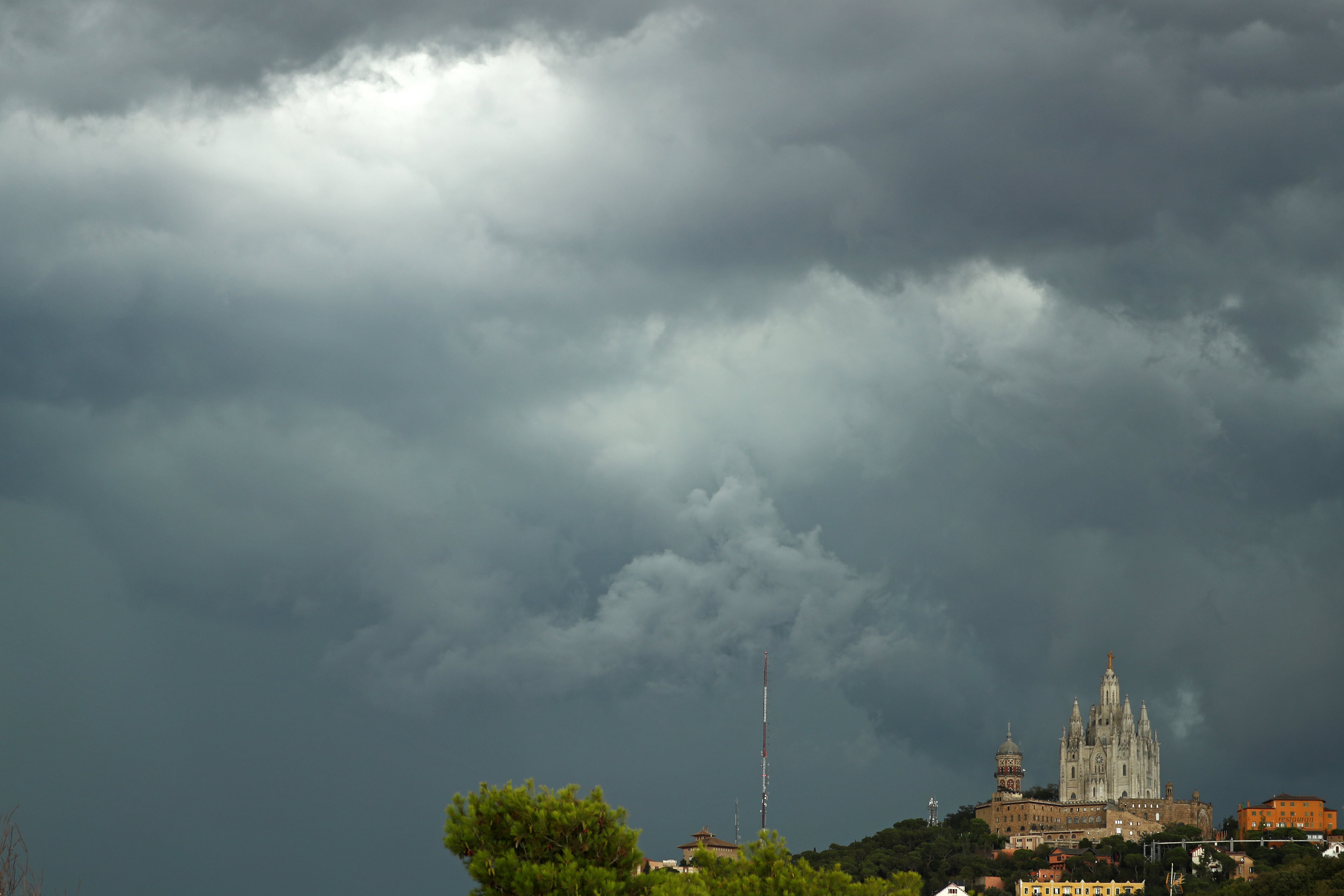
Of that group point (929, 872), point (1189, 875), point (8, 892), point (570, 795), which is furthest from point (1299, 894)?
point (8, 892)

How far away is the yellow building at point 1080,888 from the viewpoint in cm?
18075

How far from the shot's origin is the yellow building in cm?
18075

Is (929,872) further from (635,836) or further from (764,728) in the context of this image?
(635,836)

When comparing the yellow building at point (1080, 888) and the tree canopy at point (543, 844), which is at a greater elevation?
the yellow building at point (1080, 888)

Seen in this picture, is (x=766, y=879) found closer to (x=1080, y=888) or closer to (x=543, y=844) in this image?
(x=543, y=844)

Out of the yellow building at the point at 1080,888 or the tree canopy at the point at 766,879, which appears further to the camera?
the yellow building at the point at 1080,888

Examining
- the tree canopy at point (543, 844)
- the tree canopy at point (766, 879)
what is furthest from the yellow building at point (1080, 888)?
the tree canopy at point (543, 844)

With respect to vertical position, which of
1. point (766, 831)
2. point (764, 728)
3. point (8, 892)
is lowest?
point (8, 892)

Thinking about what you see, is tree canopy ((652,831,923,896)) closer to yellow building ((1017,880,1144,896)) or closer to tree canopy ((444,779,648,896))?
tree canopy ((444,779,648,896))

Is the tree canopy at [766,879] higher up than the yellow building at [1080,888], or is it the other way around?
the yellow building at [1080,888]

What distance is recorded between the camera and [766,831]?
5703 centimetres

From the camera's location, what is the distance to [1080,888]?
18288 centimetres

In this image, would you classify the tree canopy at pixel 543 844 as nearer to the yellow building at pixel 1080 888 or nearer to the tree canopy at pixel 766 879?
the tree canopy at pixel 766 879

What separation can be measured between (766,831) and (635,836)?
9.33 m
